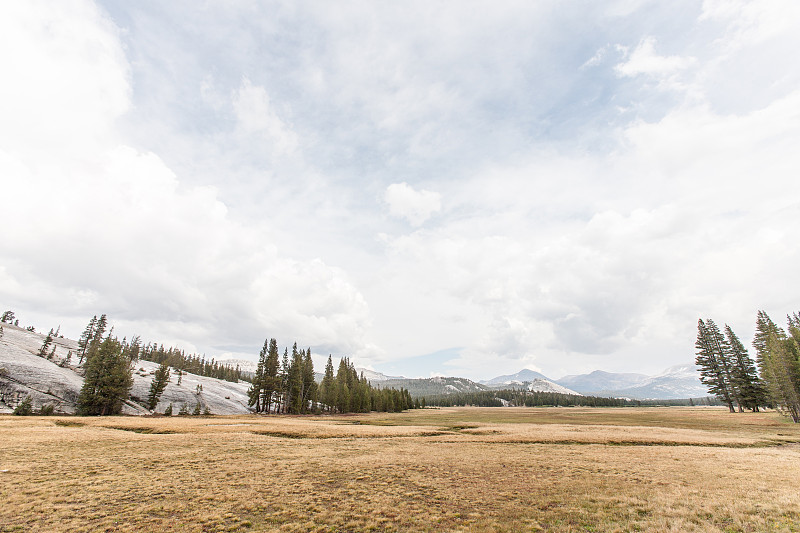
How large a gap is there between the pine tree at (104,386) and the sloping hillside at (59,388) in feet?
26.4

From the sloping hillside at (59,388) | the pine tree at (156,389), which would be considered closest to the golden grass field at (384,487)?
the pine tree at (156,389)

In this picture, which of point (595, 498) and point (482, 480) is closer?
point (595, 498)

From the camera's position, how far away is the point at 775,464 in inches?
901

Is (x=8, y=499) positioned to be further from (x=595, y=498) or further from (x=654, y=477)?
(x=654, y=477)

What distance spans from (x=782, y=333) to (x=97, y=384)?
482 feet

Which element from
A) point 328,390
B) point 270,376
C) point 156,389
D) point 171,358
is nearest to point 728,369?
point 328,390

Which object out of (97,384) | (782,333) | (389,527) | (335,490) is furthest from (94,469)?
(782,333)

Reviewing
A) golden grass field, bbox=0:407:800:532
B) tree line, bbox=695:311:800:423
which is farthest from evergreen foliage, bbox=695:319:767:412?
golden grass field, bbox=0:407:800:532

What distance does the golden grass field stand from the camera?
13.0 meters

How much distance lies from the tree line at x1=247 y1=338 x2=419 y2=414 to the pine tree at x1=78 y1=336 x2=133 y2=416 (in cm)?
3079

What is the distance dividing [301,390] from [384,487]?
93600 mm

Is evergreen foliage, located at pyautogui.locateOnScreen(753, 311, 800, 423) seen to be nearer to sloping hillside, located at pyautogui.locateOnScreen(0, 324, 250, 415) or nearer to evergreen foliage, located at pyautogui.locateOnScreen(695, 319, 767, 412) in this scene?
evergreen foliage, located at pyautogui.locateOnScreen(695, 319, 767, 412)

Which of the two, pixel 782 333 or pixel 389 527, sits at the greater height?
pixel 782 333

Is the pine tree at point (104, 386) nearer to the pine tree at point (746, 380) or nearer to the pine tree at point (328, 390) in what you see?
the pine tree at point (328, 390)
